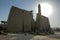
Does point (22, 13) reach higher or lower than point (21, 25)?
higher

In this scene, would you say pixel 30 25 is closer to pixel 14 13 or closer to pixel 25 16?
pixel 25 16

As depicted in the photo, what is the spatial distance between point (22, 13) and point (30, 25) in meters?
5.92

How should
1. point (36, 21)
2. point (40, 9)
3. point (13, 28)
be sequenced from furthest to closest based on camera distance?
point (40, 9) < point (36, 21) < point (13, 28)

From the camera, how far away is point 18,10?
35719mm

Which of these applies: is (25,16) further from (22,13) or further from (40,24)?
(40,24)

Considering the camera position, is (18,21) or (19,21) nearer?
(18,21)

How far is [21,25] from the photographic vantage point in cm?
3559

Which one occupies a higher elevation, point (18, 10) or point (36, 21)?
point (18, 10)

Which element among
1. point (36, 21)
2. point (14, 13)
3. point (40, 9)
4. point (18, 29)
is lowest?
point (18, 29)

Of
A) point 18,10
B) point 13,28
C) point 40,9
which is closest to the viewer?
point 13,28

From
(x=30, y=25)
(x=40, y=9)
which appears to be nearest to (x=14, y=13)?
(x=30, y=25)

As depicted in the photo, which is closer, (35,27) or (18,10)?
(18,10)

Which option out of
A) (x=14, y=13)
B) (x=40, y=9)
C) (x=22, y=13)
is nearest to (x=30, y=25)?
(x=22, y=13)

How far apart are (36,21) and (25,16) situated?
670 centimetres
